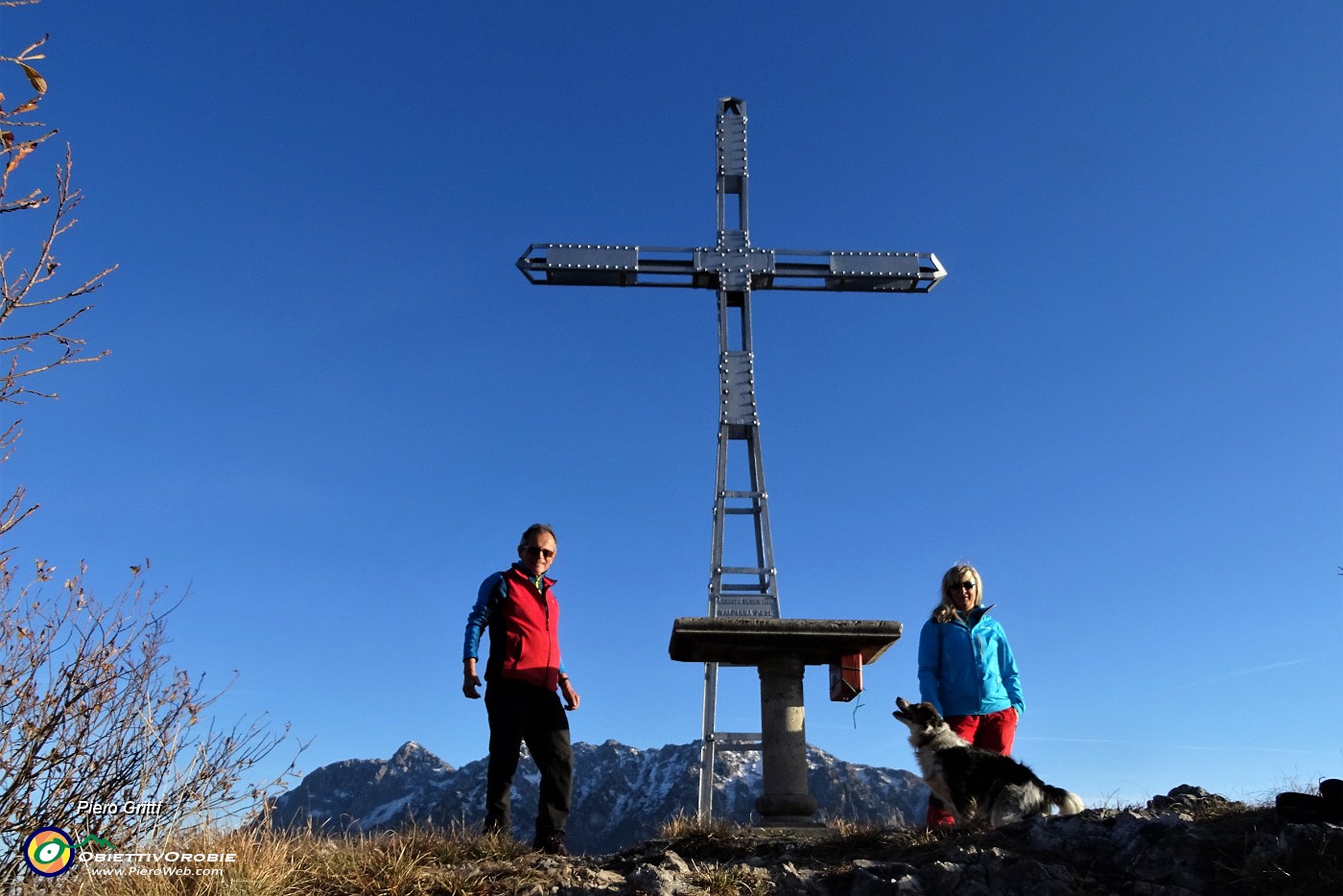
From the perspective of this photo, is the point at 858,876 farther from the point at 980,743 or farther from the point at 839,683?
the point at 839,683

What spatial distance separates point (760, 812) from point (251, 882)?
3906 mm

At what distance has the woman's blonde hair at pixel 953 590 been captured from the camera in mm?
6465

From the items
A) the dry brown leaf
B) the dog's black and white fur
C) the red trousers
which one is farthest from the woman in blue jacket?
the dry brown leaf

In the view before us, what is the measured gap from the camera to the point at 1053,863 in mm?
4531

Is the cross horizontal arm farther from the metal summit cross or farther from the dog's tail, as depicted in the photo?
the dog's tail

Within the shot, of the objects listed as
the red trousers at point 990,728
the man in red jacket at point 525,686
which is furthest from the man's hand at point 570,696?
the red trousers at point 990,728

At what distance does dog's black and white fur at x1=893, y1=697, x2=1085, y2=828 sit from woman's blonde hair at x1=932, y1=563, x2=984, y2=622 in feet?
2.12

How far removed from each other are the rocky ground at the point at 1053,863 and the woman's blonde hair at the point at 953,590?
1.42 meters

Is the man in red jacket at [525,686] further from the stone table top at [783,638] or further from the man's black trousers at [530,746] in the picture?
the stone table top at [783,638]

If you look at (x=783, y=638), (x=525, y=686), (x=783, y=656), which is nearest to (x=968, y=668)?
(x=783, y=638)

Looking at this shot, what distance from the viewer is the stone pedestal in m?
7.57

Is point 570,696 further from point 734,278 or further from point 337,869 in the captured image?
point 734,278

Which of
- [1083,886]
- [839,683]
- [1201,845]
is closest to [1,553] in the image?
[1083,886]

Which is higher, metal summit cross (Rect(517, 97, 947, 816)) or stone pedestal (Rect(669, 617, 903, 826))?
metal summit cross (Rect(517, 97, 947, 816))
